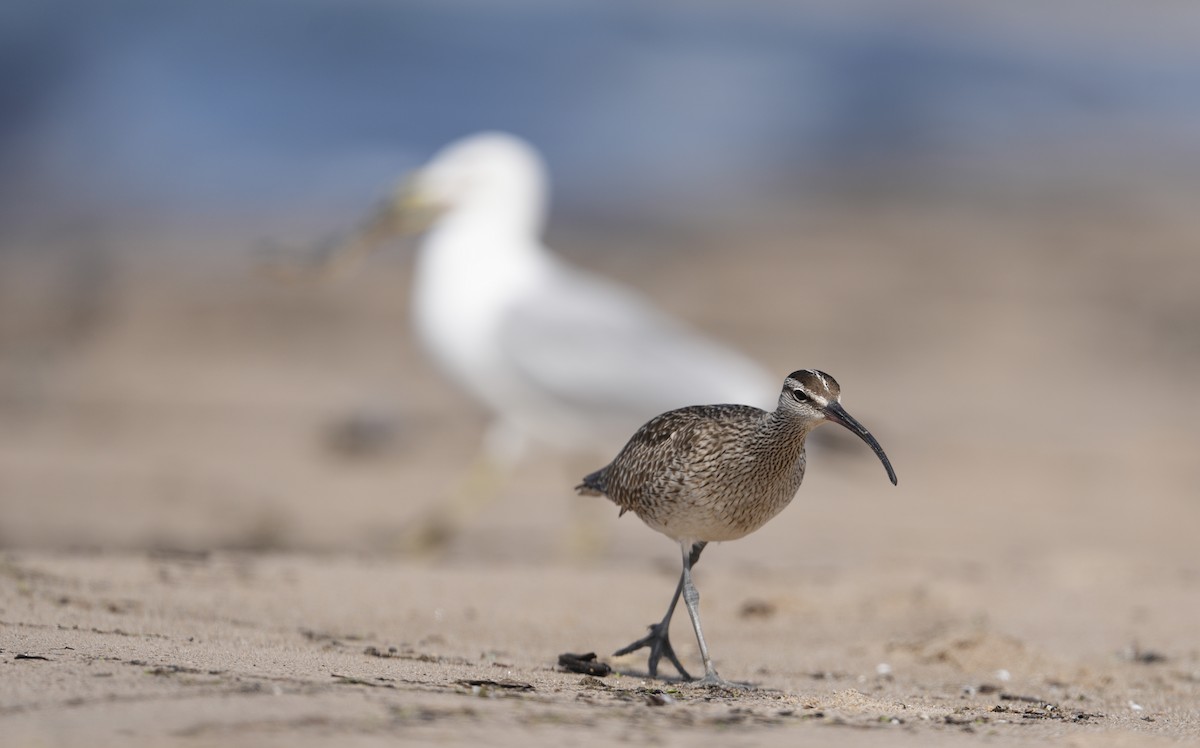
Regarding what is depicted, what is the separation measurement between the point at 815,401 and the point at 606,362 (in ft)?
15.2

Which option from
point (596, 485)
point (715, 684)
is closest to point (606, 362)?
point (596, 485)

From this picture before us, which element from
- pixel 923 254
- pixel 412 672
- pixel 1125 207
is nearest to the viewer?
pixel 412 672

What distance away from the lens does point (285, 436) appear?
43.8 feet

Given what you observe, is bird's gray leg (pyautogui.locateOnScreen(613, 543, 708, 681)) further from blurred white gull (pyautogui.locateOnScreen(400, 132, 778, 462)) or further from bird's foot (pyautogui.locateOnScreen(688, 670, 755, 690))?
blurred white gull (pyautogui.locateOnScreen(400, 132, 778, 462))

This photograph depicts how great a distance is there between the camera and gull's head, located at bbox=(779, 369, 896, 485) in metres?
5.03

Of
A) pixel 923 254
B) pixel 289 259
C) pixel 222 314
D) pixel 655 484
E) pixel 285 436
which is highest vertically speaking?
pixel 923 254

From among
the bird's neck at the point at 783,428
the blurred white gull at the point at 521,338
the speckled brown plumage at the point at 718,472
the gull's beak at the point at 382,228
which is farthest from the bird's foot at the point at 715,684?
the gull's beak at the point at 382,228

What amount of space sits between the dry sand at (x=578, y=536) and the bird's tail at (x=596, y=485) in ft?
2.04

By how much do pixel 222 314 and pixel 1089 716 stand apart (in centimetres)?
1811

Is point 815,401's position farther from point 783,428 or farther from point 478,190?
point 478,190

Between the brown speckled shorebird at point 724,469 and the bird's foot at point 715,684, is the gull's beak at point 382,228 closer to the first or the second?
the brown speckled shorebird at point 724,469

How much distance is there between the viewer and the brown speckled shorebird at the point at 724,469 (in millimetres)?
5105

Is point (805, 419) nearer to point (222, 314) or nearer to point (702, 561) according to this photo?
point (702, 561)

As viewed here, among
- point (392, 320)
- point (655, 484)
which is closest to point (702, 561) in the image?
point (655, 484)
